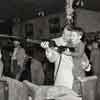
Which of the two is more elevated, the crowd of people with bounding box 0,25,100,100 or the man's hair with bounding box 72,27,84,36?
the man's hair with bounding box 72,27,84,36

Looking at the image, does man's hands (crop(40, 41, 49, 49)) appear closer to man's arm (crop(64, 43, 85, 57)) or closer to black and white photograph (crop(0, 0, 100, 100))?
black and white photograph (crop(0, 0, 100, 100))

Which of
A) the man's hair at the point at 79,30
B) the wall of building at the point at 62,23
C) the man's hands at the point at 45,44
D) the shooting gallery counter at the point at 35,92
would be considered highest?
the wall of building at the point at 62,23

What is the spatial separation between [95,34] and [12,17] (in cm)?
63

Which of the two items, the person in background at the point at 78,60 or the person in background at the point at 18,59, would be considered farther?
the person in background at the point at 18,59

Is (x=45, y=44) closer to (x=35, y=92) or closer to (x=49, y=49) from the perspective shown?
(x=49, y=49)

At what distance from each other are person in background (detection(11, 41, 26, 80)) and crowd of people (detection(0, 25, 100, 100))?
0.03 m

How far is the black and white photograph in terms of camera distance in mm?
1479

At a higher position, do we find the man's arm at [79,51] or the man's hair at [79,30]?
the man's hair at [79,30]

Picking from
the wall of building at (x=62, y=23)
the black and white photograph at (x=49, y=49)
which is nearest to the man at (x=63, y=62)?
the black and white photograph at (x=49, y=49)

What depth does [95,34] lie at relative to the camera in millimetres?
1532

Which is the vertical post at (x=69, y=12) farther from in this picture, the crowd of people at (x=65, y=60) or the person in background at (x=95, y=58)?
the person in background at (x=95, y=58)

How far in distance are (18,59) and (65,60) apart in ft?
1.23

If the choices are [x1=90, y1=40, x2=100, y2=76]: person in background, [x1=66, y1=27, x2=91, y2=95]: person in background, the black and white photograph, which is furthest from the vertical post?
[x1=90, y1=40, x2=100, y2=76]: person in background

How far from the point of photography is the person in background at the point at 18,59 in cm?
166
